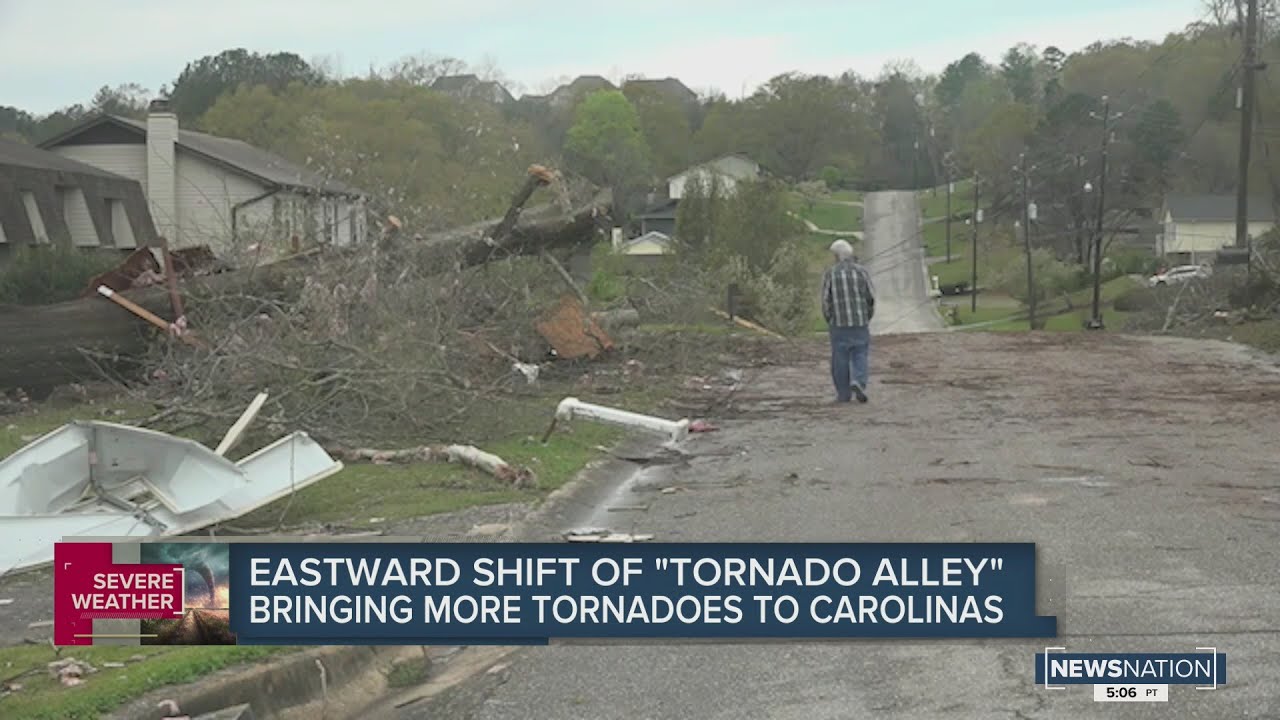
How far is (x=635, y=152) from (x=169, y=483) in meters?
69.4

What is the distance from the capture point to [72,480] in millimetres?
10445

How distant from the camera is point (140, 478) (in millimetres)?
10609

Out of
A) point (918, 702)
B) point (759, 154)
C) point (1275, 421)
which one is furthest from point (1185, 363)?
point (759, 154)

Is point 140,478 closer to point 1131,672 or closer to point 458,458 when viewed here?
point 458,458

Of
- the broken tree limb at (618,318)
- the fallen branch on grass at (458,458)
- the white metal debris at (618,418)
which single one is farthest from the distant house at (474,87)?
the fallen branch on grass at (458,458)

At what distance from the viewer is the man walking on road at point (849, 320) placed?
1694cm

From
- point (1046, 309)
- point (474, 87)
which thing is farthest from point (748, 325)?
point (474, 87)

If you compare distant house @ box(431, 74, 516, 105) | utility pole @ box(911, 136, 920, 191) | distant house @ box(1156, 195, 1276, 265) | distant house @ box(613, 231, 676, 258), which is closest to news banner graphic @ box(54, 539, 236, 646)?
distant house @ box(613, 231, 676, 258)

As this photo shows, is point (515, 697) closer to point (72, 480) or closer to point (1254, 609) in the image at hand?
point (1254, 609)

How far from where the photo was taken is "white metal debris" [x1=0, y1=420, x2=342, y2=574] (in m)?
9.86

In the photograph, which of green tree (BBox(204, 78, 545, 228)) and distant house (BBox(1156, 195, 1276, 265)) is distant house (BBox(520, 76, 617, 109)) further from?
distant house (BBox(1156, 195, 1276, 265))

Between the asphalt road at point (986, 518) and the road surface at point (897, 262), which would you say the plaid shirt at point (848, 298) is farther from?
the road surface at point (897, 262)

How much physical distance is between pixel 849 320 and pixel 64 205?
26268mm

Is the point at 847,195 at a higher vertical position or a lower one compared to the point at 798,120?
lower
